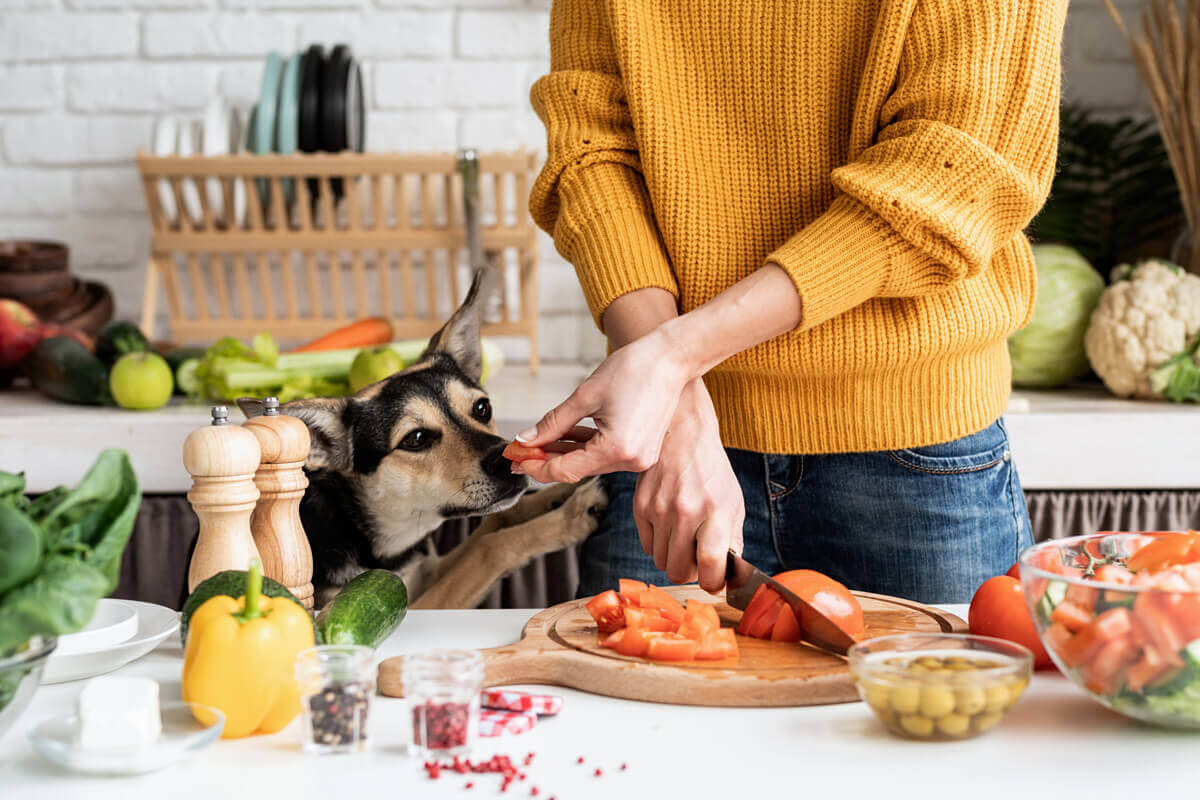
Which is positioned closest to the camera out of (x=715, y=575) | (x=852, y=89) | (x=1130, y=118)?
(x=715, y=575)

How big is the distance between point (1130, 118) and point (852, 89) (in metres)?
1.61

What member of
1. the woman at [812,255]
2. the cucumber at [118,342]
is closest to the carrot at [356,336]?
the cucumber at [118,342]

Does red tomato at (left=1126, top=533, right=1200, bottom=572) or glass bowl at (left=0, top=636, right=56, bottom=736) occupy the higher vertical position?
red tomato at (left=1126, top=533, right=1200, bottom=572)

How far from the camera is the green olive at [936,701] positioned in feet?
2.36

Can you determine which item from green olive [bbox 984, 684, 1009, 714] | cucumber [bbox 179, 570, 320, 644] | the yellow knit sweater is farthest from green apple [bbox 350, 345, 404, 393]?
green olive [bbox 984, 684, 1009, 714]

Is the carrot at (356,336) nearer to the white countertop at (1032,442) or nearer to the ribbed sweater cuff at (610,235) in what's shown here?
the white countertop at (1032,442)

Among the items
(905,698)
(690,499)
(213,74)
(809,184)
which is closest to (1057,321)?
(809,184)

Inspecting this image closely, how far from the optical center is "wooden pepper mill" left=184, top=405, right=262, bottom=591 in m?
0.88

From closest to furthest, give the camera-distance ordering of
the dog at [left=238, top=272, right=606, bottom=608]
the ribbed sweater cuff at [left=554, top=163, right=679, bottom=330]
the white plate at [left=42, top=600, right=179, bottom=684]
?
1. the white plate at [left=42, top=600, right=179, bottom=684]
2. the ribbed sweater cuff at [left=554, top=163, right=679, bottom=330]
3. the dog at [left=238, top=272, right=606, bottom=608]

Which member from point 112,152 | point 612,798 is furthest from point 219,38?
point 612,798

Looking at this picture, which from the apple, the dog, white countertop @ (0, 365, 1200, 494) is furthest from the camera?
the apple

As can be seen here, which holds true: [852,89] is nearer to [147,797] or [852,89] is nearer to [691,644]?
[691,644]

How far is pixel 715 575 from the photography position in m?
1.00

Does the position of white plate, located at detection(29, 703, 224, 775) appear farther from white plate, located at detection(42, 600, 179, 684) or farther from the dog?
the dog
